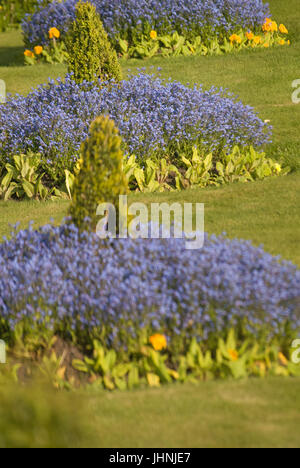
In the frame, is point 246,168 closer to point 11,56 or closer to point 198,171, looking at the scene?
point 198,171

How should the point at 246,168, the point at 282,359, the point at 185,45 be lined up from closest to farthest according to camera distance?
the point at 282,359 < the point at 246,168 < the point at 185,45

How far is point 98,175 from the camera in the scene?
5281mm

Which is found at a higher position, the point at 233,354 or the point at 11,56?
the point at 11,56

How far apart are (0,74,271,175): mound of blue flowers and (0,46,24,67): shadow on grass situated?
5.99m

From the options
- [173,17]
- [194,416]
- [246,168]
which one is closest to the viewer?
[194,416]

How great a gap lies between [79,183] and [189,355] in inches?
72.7

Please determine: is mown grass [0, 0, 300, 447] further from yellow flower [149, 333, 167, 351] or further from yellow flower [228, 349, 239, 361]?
yellow flower [149, 333, 167, 351]

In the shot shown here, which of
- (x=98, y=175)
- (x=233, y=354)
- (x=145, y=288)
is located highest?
(x=98, y=175)

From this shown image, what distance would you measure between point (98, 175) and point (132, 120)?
350 centimetres

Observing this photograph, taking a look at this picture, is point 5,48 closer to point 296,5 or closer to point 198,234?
point 296,5

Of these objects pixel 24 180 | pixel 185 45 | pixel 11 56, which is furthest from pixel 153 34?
pixel 24 180

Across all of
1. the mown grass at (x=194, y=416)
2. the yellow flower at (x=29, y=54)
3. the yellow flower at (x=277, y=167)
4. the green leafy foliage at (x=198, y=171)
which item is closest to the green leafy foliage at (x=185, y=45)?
the yellow flower at (x=29, y=54)
